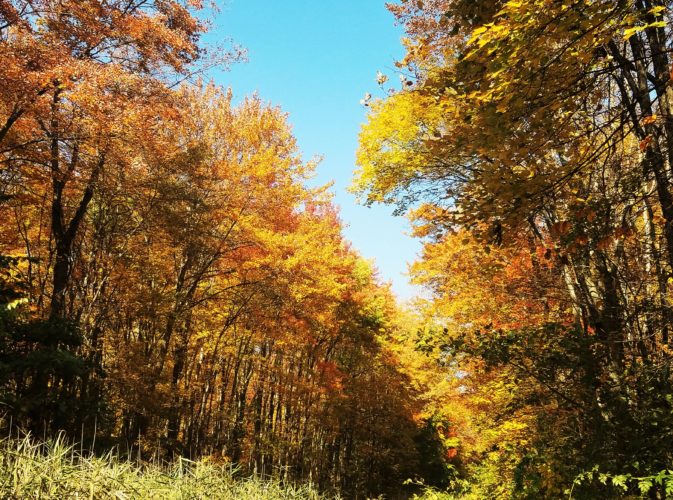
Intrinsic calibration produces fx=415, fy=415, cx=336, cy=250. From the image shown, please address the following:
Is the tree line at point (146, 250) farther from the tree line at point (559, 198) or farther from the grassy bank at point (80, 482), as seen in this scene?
the tree line at point (559, 198)

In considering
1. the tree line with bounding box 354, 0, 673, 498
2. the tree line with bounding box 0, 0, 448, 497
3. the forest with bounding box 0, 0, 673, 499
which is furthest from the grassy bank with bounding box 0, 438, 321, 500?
the tree line with bounding box 354, 0, 673, 498

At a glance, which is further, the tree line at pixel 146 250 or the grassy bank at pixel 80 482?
the tree line at pixel 146 250

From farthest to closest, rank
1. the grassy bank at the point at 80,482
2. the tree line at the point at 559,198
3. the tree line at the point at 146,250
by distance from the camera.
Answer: the tree line at the point at 146,250, the grassy bank at the point at 80,482, the tree line at the point at 559,198

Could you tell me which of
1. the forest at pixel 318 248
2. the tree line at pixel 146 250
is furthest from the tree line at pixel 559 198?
the tree line at pixel 146 250

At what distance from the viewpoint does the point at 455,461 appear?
32406mm

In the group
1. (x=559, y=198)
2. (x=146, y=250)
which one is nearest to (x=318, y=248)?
(x=146, y=250)

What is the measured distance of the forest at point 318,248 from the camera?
138 inches

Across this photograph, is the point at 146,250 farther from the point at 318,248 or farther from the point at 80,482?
the point at 80,482

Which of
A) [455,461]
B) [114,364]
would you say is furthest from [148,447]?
[455,461]

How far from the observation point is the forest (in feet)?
11.5

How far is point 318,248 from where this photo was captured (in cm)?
1462

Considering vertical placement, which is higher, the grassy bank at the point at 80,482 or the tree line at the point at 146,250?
the tree line at the point at 146,250

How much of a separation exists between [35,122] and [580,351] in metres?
10.3

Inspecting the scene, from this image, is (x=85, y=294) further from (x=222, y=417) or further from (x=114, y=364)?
(x=222, y=417)
